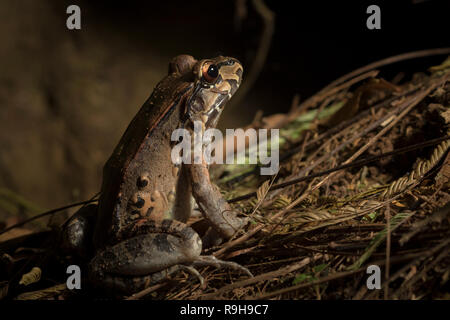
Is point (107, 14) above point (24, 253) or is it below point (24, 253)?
above

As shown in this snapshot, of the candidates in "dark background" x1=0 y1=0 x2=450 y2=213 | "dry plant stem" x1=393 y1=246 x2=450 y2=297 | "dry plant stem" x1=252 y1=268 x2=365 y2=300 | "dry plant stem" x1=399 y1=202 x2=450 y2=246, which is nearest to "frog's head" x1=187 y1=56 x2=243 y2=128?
"dry plant stem" x1=252 y1=268 x2=365 y2=300

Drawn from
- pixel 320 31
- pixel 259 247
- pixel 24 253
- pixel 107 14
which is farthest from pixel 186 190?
pixel 107 14

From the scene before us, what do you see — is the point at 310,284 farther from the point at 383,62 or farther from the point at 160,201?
the point at 383,62

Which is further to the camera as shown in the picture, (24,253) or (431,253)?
(24,253)

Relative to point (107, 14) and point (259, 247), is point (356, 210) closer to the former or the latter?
point (259, 247)

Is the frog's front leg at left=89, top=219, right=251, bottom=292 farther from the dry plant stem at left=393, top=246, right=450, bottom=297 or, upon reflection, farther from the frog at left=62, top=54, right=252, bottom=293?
the dry plant stem at left=393, top=246, right=450, bottom=297

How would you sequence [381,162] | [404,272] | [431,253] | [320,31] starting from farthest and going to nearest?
[320,31] → [381,162] → [404,272] → [431,253]

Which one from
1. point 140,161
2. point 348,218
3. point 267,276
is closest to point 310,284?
point 267,276

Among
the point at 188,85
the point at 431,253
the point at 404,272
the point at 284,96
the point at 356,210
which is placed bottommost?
the point at 404,272
